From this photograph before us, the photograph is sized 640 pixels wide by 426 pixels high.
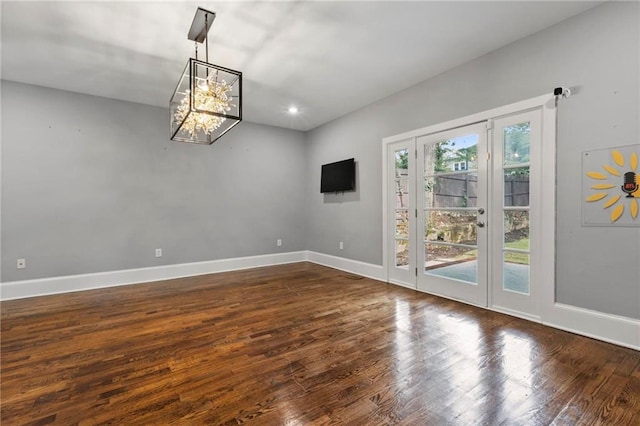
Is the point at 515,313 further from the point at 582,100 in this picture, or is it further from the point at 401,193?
the point at 582,100

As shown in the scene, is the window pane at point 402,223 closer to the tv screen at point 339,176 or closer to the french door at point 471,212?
the french door at point 471,212

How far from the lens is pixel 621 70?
92.7 inches

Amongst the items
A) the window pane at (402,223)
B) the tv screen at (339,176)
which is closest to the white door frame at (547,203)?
the window pane at (402,223)

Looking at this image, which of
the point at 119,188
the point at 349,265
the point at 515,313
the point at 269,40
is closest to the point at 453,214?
the point at 515,313

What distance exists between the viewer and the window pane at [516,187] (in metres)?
2.90

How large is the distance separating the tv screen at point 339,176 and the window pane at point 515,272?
263 centimetres

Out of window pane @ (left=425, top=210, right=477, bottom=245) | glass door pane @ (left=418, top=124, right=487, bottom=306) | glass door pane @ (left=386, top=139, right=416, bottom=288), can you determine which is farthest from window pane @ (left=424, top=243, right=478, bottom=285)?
glass door pane @ (left=386, top=139, right=416, bottom=288)

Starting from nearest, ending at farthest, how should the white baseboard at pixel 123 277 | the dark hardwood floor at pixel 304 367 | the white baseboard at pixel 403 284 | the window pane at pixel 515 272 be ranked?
the dark hardwood floor at pixel 304 367 → the window pane at pixel 515 272 → the white baseboard at pixel 123 277 → the white baseboard at pixel 403 284

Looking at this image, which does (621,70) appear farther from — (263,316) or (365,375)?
(263,316)

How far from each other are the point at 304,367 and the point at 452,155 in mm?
2976

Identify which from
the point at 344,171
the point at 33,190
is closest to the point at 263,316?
the point at 344,171

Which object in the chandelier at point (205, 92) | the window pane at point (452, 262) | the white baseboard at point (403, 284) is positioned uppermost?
the chandelier at point (205, 92)

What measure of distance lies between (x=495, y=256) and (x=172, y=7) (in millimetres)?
3967

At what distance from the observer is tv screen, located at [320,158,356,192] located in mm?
5027
